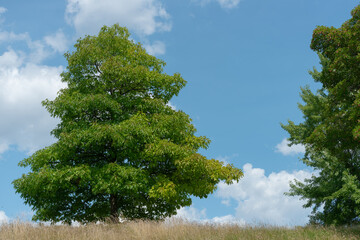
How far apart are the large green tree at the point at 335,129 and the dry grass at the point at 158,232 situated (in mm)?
5181

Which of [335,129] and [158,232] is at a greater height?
[335,129]

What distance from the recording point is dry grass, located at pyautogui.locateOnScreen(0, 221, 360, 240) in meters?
13.3

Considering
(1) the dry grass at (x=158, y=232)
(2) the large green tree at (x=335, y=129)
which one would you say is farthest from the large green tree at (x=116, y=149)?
(2) the large green tree at (x=335, y=129)

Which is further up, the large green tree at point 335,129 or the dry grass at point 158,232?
the large green tree at point 335,129

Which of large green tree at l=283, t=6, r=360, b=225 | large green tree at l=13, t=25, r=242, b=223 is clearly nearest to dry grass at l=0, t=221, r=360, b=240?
large green tree at l=13, t=25, r=242, b=223

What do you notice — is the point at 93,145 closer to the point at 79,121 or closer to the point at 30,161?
the point at 79,121

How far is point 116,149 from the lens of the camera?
64.0 ft

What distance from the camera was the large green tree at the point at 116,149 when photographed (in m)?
17.5

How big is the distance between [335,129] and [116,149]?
39.0ft

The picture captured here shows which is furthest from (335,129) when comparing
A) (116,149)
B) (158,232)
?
(116,149)

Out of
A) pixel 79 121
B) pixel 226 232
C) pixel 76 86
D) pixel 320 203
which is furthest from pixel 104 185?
pixel 320 203

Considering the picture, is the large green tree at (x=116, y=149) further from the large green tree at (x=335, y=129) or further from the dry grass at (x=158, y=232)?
the large green tree at (x=335, y=129)

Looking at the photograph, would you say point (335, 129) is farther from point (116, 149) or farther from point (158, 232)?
point (116, 149)

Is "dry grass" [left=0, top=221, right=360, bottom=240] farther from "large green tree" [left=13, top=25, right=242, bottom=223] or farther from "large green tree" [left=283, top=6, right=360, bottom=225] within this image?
"large green tree" [left=283, top=6, right=360, bottom=225]
